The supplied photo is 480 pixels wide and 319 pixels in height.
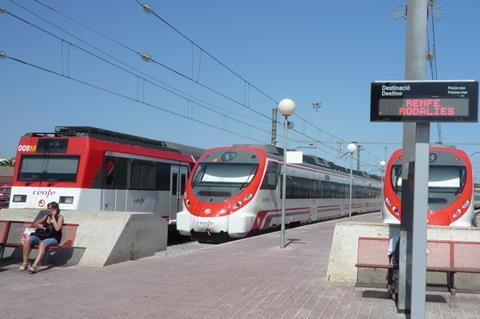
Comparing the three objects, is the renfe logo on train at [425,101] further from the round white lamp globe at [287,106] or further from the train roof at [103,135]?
the train roof at [103,135]

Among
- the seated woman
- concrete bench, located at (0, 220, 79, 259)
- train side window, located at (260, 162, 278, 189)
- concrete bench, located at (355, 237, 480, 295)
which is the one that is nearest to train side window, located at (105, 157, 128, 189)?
train side window, located at (260, 162, 278, 189)

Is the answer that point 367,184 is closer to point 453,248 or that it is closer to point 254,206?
point 254,206

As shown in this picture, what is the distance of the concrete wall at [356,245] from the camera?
8816 mm

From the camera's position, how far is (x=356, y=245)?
31.0ft

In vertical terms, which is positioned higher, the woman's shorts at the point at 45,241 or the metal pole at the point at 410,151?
the metal pole at the point at 410,151

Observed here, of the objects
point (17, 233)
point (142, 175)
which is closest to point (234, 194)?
point (142, 175)

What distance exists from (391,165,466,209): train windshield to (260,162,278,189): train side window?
181 inches

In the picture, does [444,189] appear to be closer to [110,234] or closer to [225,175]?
[225,175]

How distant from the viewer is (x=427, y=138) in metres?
6.20

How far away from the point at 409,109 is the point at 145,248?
780 cm

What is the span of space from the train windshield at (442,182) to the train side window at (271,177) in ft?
15.1

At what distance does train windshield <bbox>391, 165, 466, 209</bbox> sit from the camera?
A: 1639 centimetres

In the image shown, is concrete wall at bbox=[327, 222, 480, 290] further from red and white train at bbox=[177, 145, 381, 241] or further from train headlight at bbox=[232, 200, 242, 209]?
train headlight at bbox=[232, 200, 242, 209]

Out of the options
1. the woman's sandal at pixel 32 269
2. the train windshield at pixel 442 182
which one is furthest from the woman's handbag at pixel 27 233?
the train windshield at pixel 442 182
